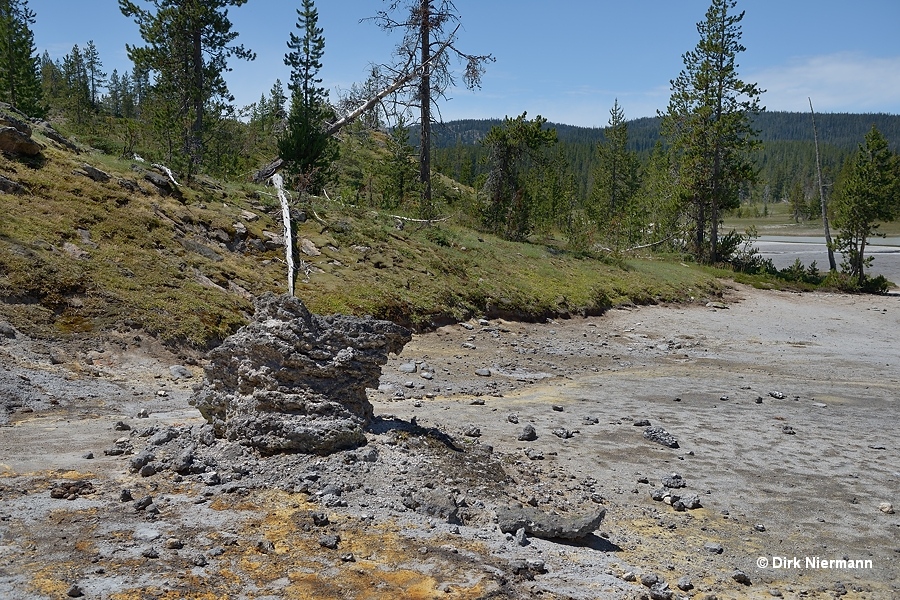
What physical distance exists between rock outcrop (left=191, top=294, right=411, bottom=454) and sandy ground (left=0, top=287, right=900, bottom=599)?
0.47 meters

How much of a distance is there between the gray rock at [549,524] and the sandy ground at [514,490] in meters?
0.08

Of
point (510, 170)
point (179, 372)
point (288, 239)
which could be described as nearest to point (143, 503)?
point (179, 372)

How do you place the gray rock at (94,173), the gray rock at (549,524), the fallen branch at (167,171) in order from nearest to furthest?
the gray rock at (549,524) < the gray rock at (94,173) < the fallen branch at (167,171)

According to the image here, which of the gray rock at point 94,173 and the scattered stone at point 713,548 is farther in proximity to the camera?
the gray rock at point 94,173

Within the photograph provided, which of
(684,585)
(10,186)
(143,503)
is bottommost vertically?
(684,585)

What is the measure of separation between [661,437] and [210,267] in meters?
9.57

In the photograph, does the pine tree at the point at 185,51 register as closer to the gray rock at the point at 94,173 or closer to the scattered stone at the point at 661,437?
the gray rock at the point at 94,173

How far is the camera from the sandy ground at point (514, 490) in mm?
4480

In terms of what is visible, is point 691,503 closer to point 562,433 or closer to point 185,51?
point 562,433

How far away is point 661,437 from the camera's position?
8773 millimetres

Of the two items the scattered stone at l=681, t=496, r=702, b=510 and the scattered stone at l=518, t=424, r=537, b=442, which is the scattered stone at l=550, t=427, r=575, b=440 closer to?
the scattered stone at l=518, t=424, r=537, b=442

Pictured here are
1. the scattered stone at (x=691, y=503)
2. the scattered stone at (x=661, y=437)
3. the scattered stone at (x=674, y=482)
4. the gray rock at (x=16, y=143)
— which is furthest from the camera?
the gray rock at (x=16, y=143)

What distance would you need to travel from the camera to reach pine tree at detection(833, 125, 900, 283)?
32.5m

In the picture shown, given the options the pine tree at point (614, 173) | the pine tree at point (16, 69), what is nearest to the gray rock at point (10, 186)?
the pine tree at point (16, 69)
